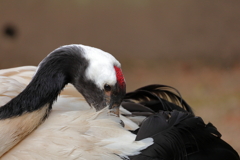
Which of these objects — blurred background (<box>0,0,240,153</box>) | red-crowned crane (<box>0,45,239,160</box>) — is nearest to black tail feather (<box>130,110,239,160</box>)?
red-crowned crane (<box>0,45,239,160</box>)

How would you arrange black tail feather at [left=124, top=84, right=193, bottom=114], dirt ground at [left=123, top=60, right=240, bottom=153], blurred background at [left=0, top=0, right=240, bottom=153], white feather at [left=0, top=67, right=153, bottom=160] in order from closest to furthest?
white feather at [left=0, top=67, right=153, bottom=160] < black tail feather at [left=124, top=84, right=193, bottom=114] < dirt ground at [left=123, top=60, right=240, bottom=153] < blurred background at [left=0, top=0, right=240, bottom=153]

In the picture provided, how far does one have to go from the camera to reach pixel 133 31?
3555 mm

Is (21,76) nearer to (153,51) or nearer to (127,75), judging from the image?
(127,75)

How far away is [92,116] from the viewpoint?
1.26 m

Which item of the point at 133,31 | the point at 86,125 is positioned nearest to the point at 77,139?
the point at 86,125

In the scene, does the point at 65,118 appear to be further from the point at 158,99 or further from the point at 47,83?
the point at 158,99

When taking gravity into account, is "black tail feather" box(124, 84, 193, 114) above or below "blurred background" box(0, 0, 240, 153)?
below

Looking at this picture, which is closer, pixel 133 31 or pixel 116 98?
pixel 116 98

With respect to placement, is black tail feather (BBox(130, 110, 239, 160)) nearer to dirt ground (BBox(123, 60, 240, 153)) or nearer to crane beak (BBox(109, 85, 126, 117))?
crane beak (BBox(109, 85, 126, 117))

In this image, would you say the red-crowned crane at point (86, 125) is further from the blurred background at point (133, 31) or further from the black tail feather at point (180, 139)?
the blurred background at point (133, 31)

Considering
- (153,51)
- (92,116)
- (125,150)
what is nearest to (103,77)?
(92,116)

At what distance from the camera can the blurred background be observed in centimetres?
351

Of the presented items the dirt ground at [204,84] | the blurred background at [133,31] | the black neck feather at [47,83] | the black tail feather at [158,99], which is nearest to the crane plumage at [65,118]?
the black neck feather at [47,83]

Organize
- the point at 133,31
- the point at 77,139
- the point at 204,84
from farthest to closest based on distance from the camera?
the point at 133,31 → the point at 204,84 → the point at 77,139
